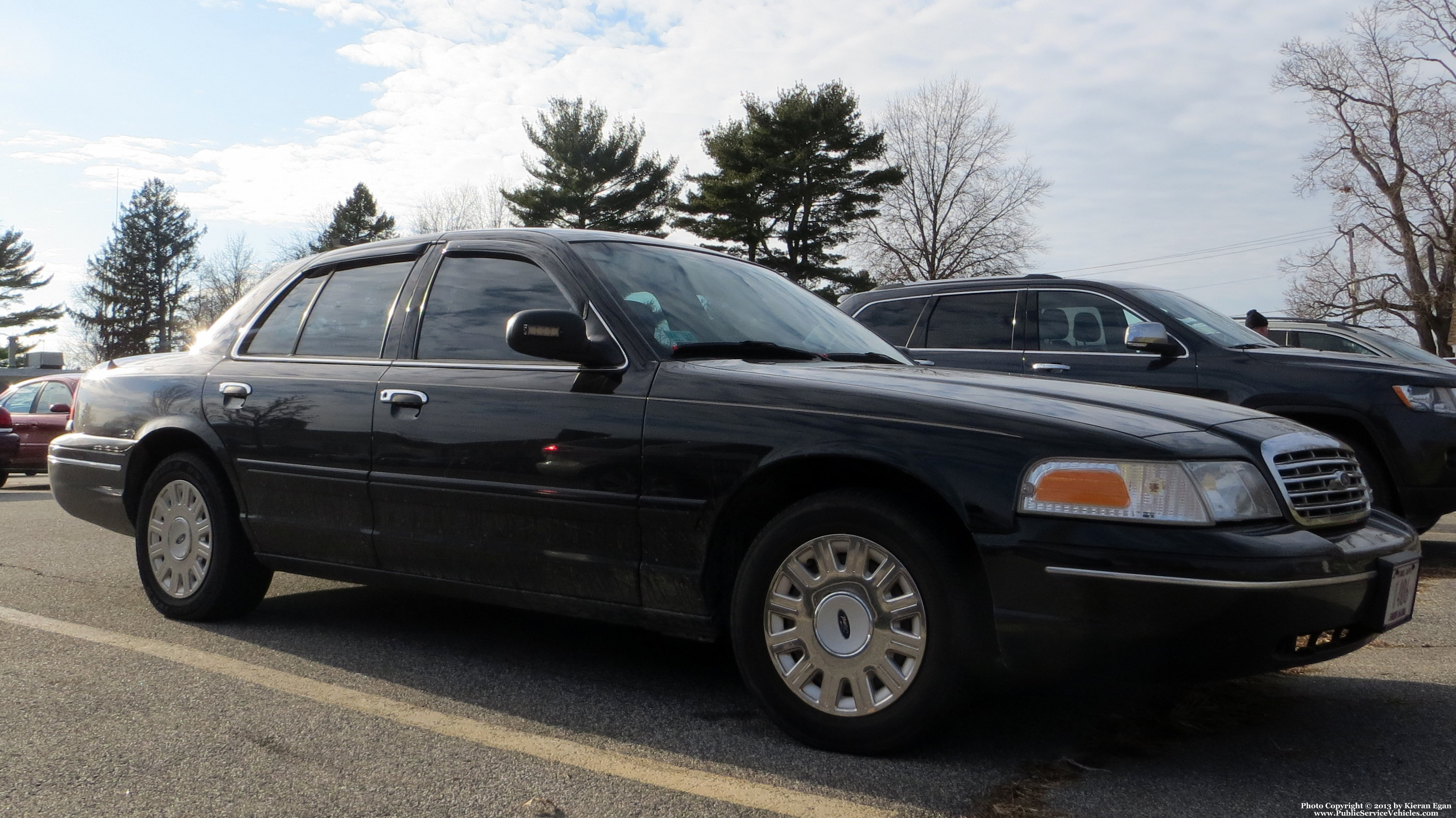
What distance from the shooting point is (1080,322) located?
25.3ft

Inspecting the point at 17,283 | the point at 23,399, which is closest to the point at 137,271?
A: the point at 17,283

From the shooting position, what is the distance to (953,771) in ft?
10.2

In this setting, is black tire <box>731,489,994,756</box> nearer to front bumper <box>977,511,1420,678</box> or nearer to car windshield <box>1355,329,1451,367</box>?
front bumper <box>977,511,1420,678</box>

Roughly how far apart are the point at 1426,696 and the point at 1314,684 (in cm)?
33

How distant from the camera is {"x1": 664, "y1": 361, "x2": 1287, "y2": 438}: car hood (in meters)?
3.17

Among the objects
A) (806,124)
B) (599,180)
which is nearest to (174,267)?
(599,180)

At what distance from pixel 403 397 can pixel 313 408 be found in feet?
1.74

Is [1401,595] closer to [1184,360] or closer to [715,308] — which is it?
[715,308]

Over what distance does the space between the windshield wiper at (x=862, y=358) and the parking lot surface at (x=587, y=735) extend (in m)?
1.21

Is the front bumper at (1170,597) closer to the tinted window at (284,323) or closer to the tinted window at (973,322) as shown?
the tinted window at (284,323)

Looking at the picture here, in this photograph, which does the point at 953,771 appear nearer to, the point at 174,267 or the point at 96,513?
the point at 96,513

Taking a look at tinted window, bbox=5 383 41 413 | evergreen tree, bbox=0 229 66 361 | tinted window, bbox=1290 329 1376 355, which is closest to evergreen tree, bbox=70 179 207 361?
evergreen tree, bbox=0 229 66 361

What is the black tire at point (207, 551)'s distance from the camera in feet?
16.1

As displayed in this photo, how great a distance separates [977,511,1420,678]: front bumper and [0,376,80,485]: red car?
15.4 metres
